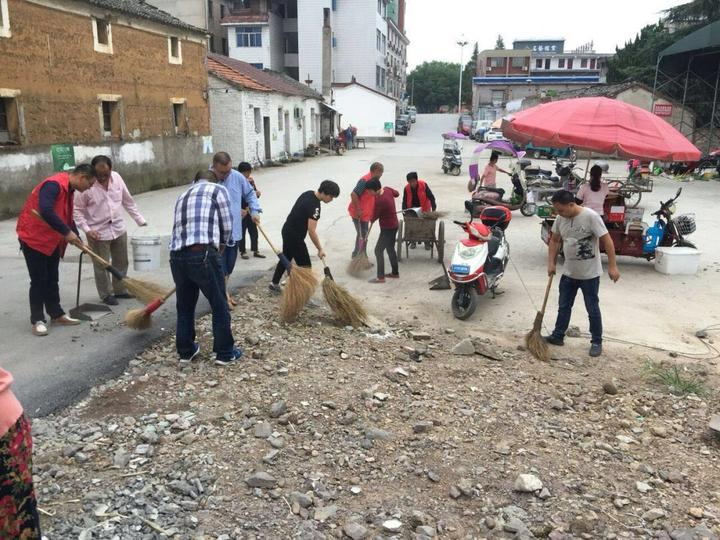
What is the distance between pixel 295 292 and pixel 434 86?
298 feet

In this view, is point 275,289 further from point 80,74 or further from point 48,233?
point 80,74

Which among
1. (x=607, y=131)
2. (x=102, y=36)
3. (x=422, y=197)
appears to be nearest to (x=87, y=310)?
(x=422, y=197)

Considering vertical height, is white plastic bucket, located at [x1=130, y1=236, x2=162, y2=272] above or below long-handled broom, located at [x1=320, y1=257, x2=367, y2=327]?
above

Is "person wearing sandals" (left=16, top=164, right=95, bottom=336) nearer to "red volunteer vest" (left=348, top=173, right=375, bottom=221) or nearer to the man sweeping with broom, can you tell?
the man sweeping with broom

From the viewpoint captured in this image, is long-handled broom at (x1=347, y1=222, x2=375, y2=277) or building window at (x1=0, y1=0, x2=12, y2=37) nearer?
long-handled broom at (x1=347, y1=222, x2=375, y2=277)

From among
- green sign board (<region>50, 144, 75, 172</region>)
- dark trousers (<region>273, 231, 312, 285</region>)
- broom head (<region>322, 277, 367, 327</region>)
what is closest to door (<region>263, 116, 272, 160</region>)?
green sign board (<region>50, 144, 75, 172</region>)

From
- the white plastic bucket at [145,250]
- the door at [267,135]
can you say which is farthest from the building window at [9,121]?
the door at [267,135]

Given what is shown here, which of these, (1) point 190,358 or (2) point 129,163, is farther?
(2) point 129,163

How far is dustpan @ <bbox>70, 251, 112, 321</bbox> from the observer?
6.14 m

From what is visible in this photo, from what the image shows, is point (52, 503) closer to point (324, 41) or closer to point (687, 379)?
point (687, 379)

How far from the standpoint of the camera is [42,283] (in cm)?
578

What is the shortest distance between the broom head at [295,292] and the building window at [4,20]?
1041 centimetres

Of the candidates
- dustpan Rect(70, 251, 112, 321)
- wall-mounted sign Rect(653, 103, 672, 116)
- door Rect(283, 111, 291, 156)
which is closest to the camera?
dustpan Rect(70, 251, 112, 321)

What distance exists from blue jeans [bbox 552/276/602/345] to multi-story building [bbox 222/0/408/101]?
41045 mm
